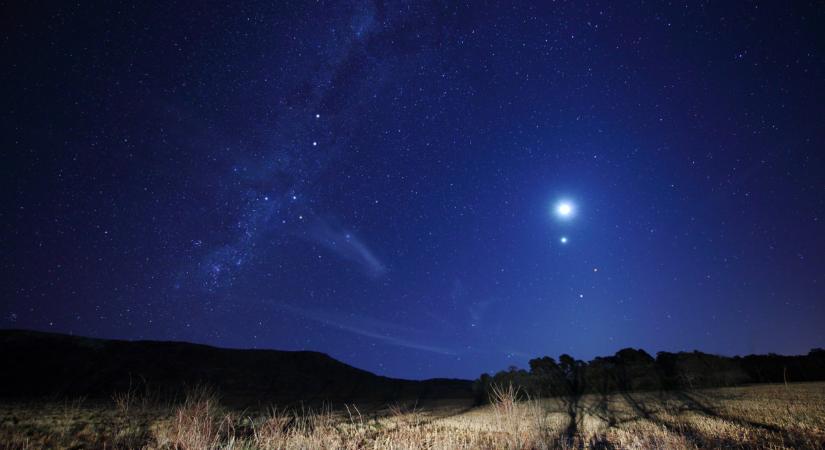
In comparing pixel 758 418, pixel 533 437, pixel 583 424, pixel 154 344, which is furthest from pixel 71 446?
pixel 154 344

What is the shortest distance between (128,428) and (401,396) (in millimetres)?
49179

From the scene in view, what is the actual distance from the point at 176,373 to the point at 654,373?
7509 centimetres

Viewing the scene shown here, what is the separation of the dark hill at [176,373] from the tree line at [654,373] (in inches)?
548

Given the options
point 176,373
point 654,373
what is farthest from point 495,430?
point 176,373

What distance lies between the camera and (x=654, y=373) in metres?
50.6

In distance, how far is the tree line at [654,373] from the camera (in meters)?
46.4

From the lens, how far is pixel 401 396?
A: 211ft

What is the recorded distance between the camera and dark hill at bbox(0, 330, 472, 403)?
52719 mm

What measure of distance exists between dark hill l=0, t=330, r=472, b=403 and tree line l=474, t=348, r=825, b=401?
45.7 ft

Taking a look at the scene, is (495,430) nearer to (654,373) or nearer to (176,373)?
(654,373)

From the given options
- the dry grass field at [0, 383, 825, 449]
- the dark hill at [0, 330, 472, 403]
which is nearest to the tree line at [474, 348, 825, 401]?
the dark hill at [0, 330, 472, 403]

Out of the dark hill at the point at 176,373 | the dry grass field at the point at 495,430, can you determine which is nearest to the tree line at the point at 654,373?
the dark hill at the point at 176,373

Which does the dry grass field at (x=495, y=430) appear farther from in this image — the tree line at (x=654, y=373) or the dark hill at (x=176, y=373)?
the dark hill at (x=176, y=373)

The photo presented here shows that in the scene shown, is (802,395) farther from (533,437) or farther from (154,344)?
(154,344)
